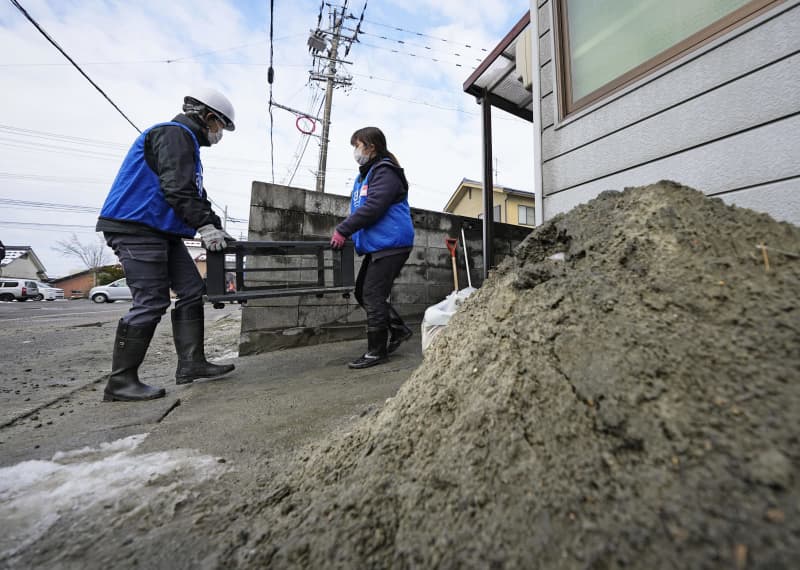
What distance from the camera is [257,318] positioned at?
2938mm

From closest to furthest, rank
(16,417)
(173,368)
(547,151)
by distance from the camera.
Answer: (16,417) → (547,151) → (173,368)

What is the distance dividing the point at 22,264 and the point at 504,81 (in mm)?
45099

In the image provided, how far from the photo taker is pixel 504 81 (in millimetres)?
3377

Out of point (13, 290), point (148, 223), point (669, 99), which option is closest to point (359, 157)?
point (148, 223)

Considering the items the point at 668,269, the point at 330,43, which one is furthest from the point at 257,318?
the point at 330,43

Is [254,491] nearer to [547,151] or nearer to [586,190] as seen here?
[586,190]

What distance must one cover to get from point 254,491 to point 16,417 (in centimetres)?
154

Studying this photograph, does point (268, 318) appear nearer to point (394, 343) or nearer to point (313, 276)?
point (313, 276)

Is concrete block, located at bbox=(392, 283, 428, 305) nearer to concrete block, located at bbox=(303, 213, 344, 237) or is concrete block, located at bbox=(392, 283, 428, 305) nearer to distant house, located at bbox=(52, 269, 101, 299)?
concrete block, located at bbox=(303, 213, 344, 237)

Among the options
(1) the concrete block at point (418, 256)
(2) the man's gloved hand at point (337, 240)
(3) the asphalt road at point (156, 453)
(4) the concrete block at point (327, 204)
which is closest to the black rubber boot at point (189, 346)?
(3) the asphalt road at point (156, 453)

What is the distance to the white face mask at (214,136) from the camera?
7.16ft

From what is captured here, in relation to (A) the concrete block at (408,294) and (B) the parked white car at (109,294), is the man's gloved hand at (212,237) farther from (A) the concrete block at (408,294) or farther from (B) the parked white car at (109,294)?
(B) the parked white car at (109,294)

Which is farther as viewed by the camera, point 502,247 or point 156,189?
point 502,247

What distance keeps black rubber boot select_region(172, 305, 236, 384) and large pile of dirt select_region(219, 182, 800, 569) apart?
1550 millimetres
